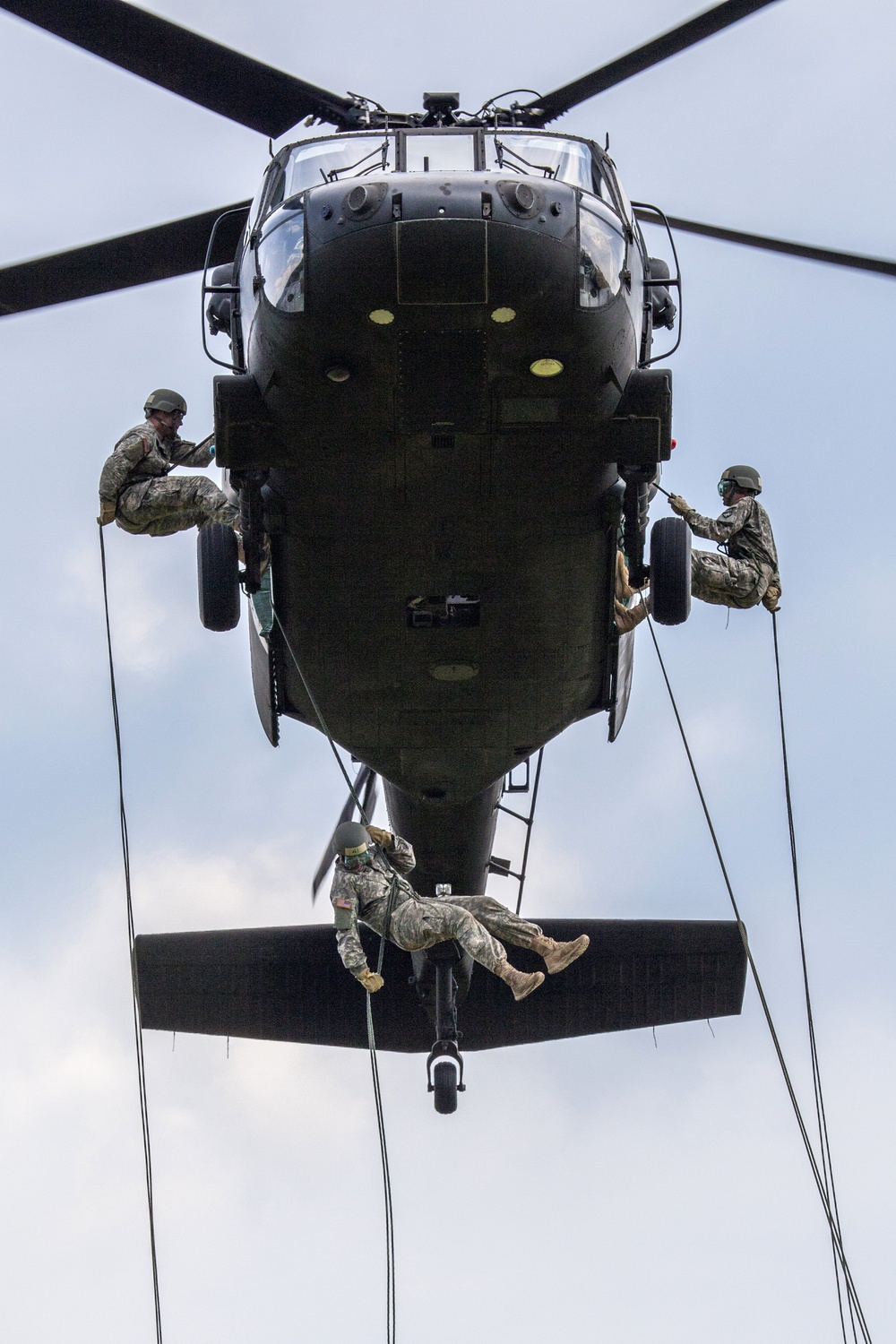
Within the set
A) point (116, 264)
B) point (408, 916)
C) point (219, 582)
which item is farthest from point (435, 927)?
point (116, 264)

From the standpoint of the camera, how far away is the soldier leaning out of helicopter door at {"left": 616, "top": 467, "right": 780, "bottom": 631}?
1045 centimetres

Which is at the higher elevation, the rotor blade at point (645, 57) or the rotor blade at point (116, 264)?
the rotor blade at point (645, 57)

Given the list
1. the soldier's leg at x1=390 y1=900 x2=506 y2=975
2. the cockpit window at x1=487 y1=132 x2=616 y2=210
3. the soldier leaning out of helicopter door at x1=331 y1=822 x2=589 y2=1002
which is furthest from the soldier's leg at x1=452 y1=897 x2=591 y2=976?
the cockpit window at x1=487 y1=132 x2=616 y2=210

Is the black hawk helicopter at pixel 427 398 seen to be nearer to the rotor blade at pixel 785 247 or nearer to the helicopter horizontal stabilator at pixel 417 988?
the rotor blade at pixel 785 247

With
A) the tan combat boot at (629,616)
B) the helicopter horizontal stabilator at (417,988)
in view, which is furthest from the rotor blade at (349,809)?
the tan combat boot at (629,616)

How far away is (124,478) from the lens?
33.2 ft

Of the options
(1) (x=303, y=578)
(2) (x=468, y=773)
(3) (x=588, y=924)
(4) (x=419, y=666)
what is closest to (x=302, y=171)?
(1) (x=303, y=578)

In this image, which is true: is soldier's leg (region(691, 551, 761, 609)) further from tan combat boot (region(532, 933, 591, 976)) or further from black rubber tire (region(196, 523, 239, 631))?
black rubber tire (region(196, 523, 239, 631))

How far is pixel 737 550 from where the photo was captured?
10.7 metres

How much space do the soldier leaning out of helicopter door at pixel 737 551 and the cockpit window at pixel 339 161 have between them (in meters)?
2.69

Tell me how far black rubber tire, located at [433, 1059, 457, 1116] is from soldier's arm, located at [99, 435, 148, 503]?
4.21 meters

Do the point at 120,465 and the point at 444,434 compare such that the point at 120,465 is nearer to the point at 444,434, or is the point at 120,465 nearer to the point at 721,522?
the point at 444,434

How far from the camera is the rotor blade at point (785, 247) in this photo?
9.78 m

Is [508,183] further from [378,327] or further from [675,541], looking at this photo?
[675,541]
